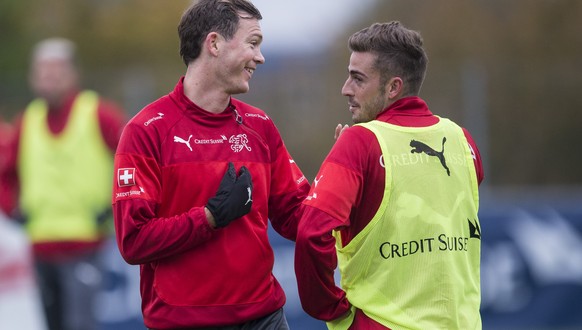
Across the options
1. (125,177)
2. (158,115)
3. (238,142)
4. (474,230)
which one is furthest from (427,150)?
(125,177)

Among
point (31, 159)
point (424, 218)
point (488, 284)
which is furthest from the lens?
point (488, 284)

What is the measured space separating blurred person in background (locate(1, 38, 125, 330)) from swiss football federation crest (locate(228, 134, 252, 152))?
4.13 m

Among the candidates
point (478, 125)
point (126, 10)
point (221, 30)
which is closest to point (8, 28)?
point (126, 10)

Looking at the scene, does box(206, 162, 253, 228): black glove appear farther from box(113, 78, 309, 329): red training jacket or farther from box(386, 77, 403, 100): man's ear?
box(386, 77, 403, 100): man's ear

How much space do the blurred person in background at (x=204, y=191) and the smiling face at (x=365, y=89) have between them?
0.43 meters

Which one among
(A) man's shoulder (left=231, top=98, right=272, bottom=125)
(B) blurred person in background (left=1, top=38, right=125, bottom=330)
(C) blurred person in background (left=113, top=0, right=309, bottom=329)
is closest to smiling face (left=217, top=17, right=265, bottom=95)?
(C) blurred person in background (left=113, top=0, right=309, bottom=329)

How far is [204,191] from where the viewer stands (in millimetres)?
4402

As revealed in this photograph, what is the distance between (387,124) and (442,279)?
69 cm

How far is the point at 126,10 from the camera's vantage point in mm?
27516

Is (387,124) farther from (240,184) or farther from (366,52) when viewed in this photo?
(240,184)

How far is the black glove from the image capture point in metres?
4.27

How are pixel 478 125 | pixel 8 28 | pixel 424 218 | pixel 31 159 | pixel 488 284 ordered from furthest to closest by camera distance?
pixel 8 28, pixel 478 125, pixel 488 284, pixel 31 159, pixel 424 218

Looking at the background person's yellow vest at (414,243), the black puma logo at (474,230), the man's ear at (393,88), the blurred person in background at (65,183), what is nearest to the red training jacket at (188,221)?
the background person's yellow vest at (414,243)

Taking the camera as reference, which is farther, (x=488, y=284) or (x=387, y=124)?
(x=488, y=284)
